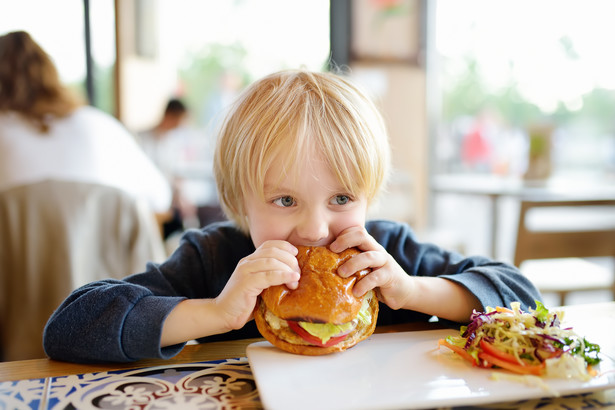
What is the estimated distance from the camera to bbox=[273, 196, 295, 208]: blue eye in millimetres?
990

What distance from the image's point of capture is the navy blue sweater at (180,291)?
0.87 meters

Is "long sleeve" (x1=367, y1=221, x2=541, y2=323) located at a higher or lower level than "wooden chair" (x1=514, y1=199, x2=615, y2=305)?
higher

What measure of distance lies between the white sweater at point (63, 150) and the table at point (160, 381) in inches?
50.0

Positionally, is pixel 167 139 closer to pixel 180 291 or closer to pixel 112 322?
pixel 180 291

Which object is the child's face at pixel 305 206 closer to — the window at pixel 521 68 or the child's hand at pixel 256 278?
the child's hand at pixel 256 278

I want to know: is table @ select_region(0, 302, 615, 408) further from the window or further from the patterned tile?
the window

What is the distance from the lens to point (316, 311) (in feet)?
2.82

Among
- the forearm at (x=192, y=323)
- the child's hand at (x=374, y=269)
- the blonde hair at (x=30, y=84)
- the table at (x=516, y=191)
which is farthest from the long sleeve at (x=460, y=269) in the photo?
the table at (x=516, y=191)

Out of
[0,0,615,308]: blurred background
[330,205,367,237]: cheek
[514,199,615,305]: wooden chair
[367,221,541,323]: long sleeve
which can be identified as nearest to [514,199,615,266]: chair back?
[514,199,615,305]: wooden chair

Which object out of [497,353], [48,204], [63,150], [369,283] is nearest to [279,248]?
[369,283]

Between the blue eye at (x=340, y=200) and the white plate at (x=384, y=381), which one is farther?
the blue eye at (x=340, y=200)

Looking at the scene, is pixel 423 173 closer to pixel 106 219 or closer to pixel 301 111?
pixel 106 219

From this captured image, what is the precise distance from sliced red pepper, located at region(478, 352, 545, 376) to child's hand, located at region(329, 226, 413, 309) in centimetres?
22

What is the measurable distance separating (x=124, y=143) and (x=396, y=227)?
5.52ft
